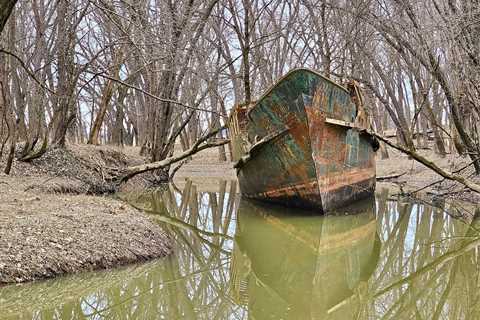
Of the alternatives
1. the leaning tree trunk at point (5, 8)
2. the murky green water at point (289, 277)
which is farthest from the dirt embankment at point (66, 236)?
the leaning tree trunk at point (5, 8)

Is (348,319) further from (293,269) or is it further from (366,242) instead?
(366,242)

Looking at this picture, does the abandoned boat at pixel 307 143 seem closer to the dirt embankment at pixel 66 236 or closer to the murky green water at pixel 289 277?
the murky green water at pixel 289 277

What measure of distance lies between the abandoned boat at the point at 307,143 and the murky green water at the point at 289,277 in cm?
65

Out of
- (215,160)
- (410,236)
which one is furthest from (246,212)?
(215,160)

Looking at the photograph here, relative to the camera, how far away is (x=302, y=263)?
6.45 metres

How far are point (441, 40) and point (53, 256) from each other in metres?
9.09

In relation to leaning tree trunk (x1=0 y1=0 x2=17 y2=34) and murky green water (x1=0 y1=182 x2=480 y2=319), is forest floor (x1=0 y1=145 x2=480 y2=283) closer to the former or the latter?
murky green water (x1=0 y1=182 x2=480 y2=319)

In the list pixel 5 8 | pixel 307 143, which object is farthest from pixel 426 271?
pixel 5 8

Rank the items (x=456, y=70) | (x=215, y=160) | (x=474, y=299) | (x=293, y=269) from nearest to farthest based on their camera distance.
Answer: (x=474, y=299) < (x=293, y=269) < (x=456, y=70) < (x=215, y=160)

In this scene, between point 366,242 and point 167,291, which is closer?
point 167,291

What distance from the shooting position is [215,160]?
27828 mm

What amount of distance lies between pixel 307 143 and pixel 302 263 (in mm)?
3067

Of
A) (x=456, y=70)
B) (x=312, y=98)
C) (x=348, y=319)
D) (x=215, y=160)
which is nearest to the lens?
(x=348, y=319)

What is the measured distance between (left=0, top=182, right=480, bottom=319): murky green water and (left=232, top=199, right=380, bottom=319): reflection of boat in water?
0.01 metres
